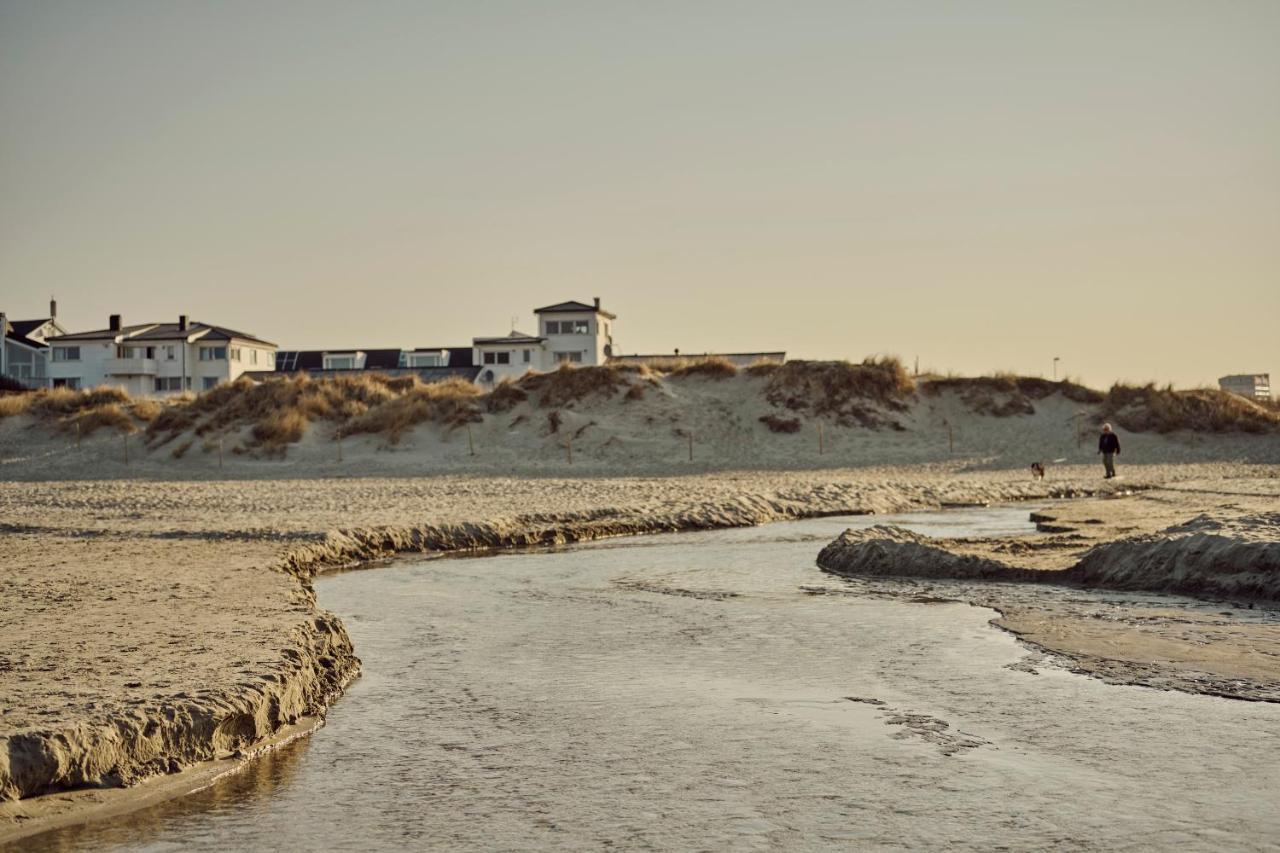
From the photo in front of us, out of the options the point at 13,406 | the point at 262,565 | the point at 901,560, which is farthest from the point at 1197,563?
the point at 13,406

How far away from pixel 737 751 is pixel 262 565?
342 inches

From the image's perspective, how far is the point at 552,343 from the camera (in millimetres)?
76250

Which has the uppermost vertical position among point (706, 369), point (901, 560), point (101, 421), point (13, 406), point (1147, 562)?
point (706, 369)

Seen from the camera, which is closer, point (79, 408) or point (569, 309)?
point (79, 408)

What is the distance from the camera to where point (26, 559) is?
14812mm

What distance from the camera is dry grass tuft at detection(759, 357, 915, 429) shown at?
42.6 m

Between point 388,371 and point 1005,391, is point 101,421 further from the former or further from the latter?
point 388,371

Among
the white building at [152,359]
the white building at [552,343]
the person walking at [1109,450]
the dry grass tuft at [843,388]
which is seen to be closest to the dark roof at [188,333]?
the white building at [152,359]

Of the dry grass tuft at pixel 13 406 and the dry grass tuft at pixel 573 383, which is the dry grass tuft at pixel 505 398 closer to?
the dry grass tuft at pixel 573 383

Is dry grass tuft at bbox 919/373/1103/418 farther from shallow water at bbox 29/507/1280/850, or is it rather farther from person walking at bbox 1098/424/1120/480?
shallow water at bbox 29/507/1280/850

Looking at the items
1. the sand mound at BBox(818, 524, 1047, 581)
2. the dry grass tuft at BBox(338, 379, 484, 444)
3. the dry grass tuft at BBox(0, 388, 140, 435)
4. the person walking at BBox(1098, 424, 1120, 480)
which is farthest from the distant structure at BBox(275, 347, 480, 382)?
the sand mound at BBox(818, 524, 1047, 581)

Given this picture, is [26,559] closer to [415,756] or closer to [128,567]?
[128,567]

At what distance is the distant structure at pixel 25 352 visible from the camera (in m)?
77.2

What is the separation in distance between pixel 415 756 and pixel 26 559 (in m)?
9.84
